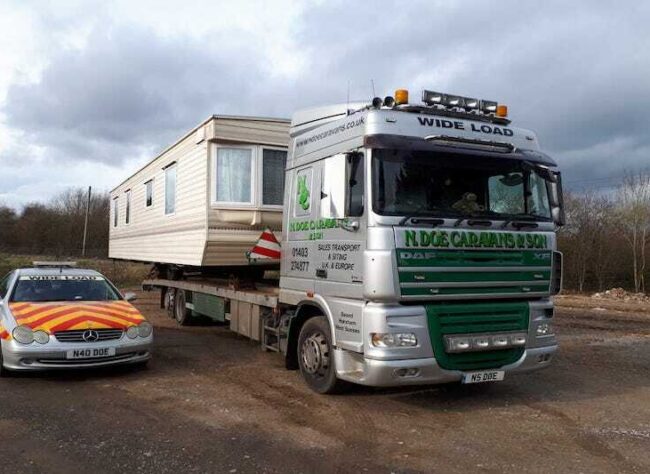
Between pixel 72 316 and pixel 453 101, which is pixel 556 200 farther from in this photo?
pixel 72 316

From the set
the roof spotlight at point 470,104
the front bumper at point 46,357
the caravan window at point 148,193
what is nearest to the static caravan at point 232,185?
the front bumper at point 46,357

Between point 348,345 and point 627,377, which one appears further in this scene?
point 627,377

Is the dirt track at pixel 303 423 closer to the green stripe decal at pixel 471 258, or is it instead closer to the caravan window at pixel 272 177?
the green stripe decal at pixel 471 258

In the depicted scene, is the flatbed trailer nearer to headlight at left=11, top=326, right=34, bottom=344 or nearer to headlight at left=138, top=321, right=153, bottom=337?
headlight at left=138, top=321, right=153, bottom=337

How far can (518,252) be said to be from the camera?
6.22 metres

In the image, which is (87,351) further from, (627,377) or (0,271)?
(0,271)

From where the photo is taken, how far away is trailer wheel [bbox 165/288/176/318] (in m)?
13.4

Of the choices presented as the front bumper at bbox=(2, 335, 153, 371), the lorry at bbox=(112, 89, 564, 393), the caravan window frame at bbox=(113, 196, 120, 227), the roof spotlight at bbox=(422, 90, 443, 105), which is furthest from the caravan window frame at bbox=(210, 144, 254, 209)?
the caravan window frame at bbox=(113, 196, 120, 227)

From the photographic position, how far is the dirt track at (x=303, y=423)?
468cm

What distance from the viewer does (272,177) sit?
945cm

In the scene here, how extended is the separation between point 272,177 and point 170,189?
3089 millimetres

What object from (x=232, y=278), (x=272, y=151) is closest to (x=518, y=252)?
(x=272, y=151)

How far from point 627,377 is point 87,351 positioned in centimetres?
711

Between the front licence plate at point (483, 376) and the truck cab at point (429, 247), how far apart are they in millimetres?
15
